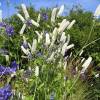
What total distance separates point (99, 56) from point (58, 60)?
27.1 ft

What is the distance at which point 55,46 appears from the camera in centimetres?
426

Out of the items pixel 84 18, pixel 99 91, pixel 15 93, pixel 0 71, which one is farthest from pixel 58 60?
pixel 84 18

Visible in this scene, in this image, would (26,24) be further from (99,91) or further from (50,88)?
(99,91)

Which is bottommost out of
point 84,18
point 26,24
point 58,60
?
point 58,60

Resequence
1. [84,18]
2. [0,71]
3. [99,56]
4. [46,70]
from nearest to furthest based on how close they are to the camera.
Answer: [46,70]
[0,71]
[99,56]
[84,18]

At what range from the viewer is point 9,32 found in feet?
18.9

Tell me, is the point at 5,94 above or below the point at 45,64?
below

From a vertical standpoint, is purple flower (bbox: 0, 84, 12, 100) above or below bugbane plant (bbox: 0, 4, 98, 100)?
below

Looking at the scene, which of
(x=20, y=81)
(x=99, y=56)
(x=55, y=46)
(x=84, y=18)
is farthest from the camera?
(x=84, y=18)

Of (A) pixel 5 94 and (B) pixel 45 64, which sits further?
(B) pixel 45 64

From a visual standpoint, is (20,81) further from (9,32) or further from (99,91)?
(99,91)

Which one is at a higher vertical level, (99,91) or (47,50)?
(99,91)

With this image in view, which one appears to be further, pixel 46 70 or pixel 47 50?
pixel 46 70

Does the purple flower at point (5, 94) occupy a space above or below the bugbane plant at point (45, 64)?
below
